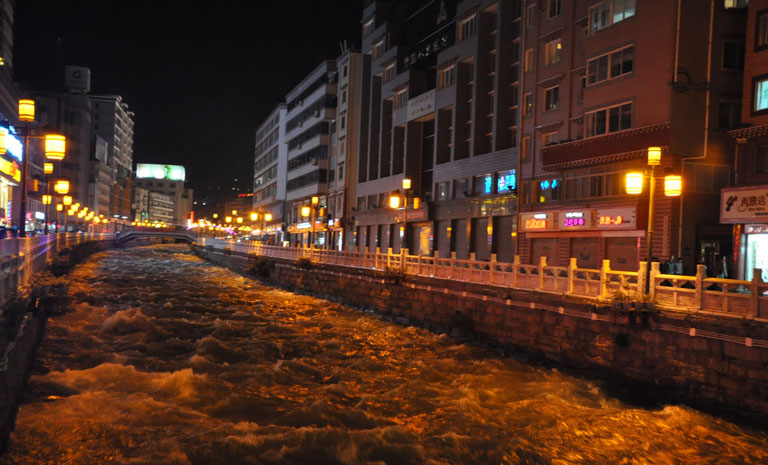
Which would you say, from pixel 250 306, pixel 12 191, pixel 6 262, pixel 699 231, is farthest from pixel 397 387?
pixel 12 191

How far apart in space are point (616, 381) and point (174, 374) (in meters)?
11.0

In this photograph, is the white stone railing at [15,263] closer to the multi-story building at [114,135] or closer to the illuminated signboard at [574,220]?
the illuminated signboard at [574,220]

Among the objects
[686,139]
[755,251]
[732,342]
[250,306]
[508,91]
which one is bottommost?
[250,306]

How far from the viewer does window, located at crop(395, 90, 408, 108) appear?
53259mm

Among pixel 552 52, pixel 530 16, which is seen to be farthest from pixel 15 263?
pixel 530 16

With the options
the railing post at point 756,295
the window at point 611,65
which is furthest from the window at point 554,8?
the railing post at point 756,295

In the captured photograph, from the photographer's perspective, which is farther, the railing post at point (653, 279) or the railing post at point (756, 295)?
the railing post at point (653, 279)

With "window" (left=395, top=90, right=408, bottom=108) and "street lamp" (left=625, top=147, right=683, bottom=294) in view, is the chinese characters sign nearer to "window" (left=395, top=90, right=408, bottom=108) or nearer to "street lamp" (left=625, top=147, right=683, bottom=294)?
"street lamp" (left=625, top=147, right=683, bottom=294)

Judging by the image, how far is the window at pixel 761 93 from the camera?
79.8 feet

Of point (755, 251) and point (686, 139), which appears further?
point (686, 139)

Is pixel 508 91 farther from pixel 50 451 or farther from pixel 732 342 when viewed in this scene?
pixel 50 451

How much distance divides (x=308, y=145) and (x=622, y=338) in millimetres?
64419

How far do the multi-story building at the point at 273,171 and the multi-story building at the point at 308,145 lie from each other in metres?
3.27

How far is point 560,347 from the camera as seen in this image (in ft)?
56.3
